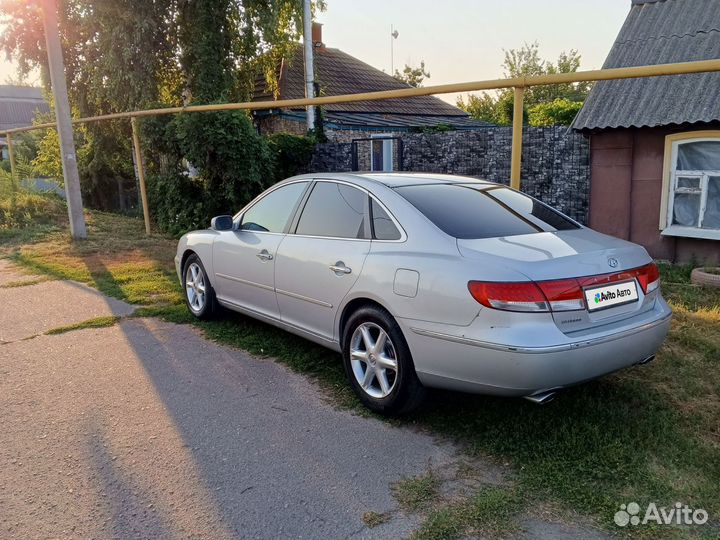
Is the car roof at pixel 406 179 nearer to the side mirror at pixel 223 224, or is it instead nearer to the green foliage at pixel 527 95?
the side mirror at pixel 223 224

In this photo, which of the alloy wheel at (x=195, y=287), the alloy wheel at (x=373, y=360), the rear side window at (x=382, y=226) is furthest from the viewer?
the alloy wheel at (x=195, y=287)

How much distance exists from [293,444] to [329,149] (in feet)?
31.5

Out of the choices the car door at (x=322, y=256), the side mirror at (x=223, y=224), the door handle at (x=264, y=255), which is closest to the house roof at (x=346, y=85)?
the side mirror at (x=223, y=224)

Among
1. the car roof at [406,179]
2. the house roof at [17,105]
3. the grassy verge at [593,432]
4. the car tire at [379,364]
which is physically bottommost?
the grassy verge at [593,432]

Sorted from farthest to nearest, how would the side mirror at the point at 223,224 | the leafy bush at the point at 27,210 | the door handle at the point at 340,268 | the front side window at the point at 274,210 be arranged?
the leafy bush at the point at 27,210 < the side mirror at the point at 223,224 < the front side window at the point at 274,210 < the door handle at the point at 340,268

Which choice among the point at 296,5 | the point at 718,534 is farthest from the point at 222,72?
the point at 718,534

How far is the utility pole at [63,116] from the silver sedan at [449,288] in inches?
311

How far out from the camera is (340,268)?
407cm

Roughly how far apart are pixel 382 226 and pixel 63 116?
9.40 meters

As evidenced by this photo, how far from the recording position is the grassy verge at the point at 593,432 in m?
2.84

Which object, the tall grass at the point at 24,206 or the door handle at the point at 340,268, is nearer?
the door handle at the point at 340,268

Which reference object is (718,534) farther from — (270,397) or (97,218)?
(97,218)

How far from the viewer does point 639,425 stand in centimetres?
355

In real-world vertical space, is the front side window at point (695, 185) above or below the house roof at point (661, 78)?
below
